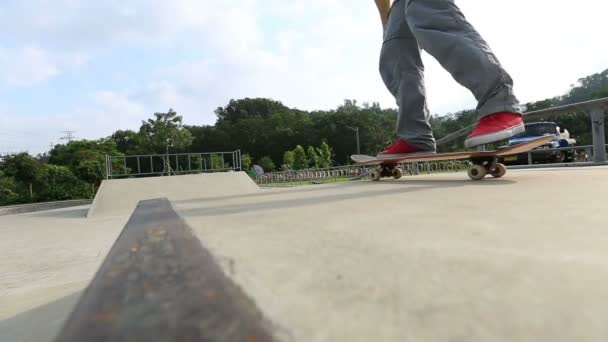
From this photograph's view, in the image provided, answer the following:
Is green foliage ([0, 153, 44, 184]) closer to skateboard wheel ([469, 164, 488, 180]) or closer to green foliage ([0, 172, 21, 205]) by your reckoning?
green foliage ([0, 172, 21, 205])

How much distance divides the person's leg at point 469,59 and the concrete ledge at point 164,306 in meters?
1.76

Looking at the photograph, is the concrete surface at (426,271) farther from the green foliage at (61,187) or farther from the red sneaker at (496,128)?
the green foliage at (61,187)

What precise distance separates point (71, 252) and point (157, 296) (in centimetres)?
277

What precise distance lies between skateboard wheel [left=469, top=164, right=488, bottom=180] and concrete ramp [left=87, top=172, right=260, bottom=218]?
166 inches

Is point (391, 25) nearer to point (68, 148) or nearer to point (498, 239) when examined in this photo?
point (498, 239)

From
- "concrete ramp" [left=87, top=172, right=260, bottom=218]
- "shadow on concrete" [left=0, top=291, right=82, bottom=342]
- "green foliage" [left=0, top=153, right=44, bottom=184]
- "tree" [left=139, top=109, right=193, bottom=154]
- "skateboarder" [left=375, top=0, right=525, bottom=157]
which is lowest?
"shadow on concrete" [left=0, top=291, right=82, bottom=342]

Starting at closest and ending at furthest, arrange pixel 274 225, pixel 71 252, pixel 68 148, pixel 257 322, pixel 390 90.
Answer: pixel 257 322 → pixel 274 225 → pixel 71 252 → pixel 390 90 → pixel 68 148

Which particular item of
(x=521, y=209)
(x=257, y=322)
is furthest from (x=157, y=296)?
(x=521, y=209)

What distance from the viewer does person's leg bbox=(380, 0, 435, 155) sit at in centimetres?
244

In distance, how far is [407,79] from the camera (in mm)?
2484

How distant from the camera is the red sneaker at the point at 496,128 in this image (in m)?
1.66

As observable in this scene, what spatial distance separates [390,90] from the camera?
270cm

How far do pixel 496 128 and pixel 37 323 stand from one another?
6.88 feet

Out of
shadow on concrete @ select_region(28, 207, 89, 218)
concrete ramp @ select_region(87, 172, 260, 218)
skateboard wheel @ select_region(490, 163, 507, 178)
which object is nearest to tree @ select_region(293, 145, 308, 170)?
concrete ramp @ select_region(87, 172, 260, 218)
